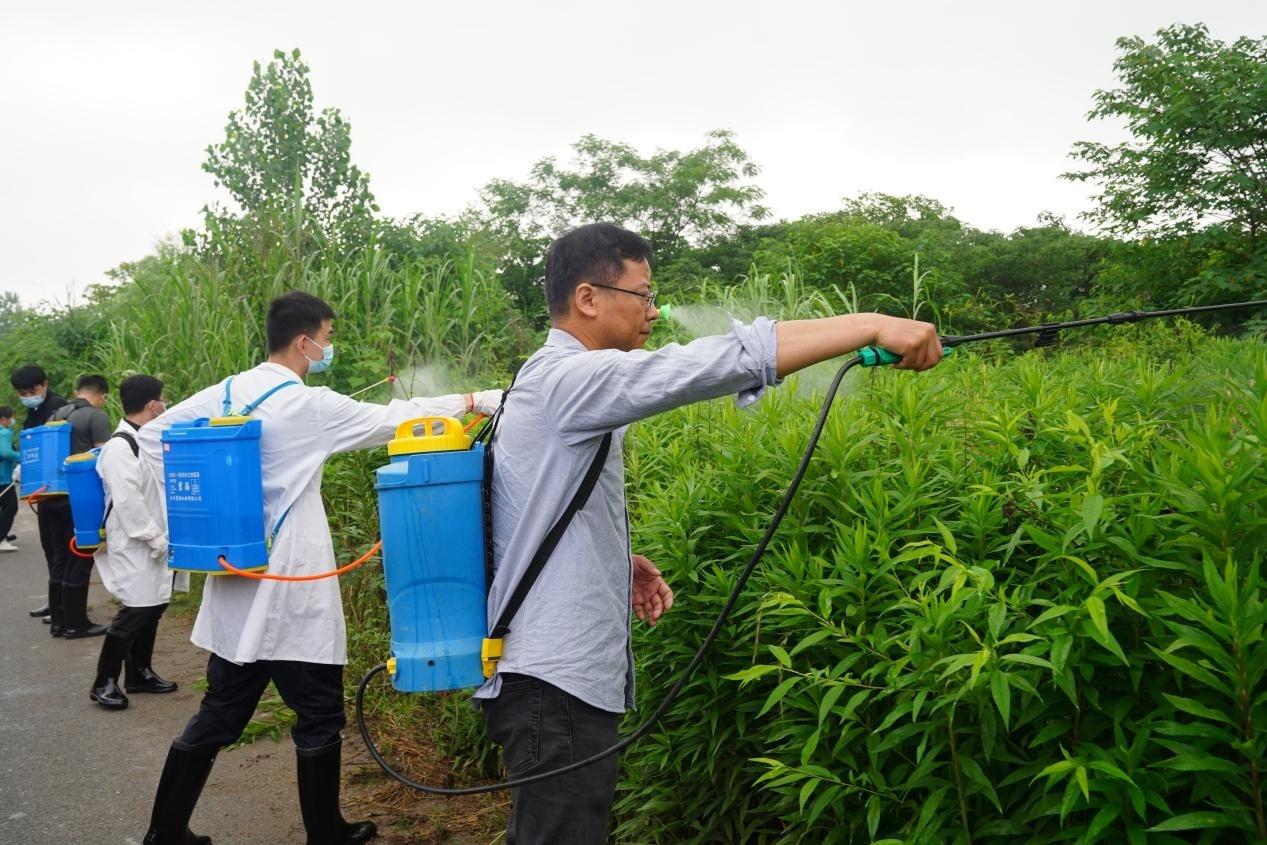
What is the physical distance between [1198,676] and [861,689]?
932mm

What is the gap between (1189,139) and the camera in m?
10.8

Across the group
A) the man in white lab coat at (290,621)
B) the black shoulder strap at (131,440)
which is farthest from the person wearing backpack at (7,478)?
the man in white lab coat at (290,621)

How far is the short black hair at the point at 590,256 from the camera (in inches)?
107

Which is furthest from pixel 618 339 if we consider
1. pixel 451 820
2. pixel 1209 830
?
pixel 451 820

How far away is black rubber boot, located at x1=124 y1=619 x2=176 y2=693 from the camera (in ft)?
23.6

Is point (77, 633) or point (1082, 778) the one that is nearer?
point (1082, 778)

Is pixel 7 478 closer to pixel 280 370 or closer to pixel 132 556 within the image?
pixel 132 556

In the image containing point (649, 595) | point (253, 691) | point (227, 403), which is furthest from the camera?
point (227, 403)

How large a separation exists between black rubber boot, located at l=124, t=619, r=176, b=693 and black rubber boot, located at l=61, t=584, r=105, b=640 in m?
1.94

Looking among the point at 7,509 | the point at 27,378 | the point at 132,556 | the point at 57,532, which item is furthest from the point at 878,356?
the point at 7,509

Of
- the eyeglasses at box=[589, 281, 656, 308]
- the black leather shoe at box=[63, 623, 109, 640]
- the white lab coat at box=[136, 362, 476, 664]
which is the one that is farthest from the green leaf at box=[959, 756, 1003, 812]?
the black leather shoe at box=[63, 623, 109, 640]

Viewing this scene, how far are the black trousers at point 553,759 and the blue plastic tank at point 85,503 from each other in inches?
230

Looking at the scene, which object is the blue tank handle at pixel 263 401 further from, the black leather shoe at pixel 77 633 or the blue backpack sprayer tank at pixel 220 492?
the black leather shoe at pixel 77 633

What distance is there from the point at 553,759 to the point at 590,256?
4.24 ft
